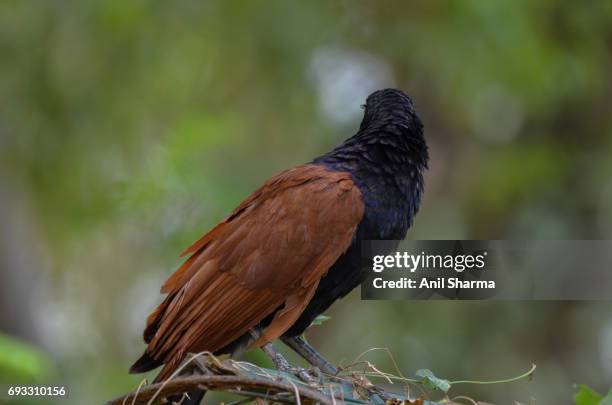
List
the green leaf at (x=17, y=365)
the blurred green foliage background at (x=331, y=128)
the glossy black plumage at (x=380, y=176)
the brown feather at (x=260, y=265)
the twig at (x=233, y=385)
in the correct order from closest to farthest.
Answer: the twig at (x=233, y=385) < the brown feather at (x=260, y=265) < the glossy black plumage at (x=380, y=176) < the green leaf at (x=17, y=365) < the blurred green foliage background at (x=331, y=128)

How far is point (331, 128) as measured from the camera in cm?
783

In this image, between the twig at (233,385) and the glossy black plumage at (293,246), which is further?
the glossy black plumage at (293,246)

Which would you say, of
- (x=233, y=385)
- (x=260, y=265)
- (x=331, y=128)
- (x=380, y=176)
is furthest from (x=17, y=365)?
(x=331, y=128)

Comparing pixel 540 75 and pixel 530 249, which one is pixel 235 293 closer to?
pixel 530 249

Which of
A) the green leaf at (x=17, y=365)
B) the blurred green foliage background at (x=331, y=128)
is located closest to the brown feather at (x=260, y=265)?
the green leaf at (x=17, y=365)

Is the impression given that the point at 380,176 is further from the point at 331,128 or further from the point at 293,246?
the point at 331,128

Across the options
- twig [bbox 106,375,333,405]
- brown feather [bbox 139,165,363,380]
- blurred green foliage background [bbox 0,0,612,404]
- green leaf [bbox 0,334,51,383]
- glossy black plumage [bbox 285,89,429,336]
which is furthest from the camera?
blurred green foliage background [bbox 0,0,612,404]

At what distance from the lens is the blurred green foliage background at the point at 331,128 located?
24.4 ft

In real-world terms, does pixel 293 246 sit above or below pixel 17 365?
below

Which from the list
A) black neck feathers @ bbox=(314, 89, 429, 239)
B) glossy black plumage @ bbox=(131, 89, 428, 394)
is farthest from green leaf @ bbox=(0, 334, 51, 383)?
black neck feathers @ bbox=(314, 89, 429, 239)

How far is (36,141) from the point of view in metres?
7.77

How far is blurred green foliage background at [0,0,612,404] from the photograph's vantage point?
7.43 metres

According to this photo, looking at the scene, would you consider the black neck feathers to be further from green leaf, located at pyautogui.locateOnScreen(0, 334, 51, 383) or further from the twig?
green leaf, located at pyautogui.locateOnScreen(0, 334, 51, 383)

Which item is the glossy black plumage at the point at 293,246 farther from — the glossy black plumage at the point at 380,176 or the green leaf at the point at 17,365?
the green leaf at the point at 17,365
